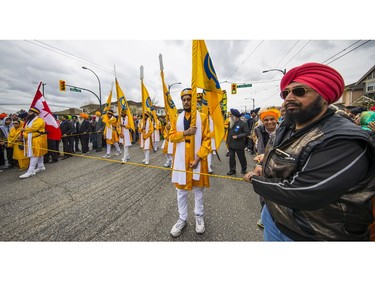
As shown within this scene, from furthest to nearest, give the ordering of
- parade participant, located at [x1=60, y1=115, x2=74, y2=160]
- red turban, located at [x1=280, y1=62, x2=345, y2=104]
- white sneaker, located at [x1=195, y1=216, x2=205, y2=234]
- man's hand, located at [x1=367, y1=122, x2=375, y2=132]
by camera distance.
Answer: parade participant, located at [x1=60, y1=115, x2=74, y2=160], man's hand, located at [x1=367, y1=122, x2=375, y2=132], white sneaker, located at [x1=195, y1=216, x2=205, y2=234], red turban, located at [x1=280, y1=62, x2=345, y2=104]

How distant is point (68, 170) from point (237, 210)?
236 inches

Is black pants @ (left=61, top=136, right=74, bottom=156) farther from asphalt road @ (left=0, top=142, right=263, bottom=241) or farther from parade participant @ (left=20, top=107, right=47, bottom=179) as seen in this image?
asphalt road @ (left=0, top=142, right=263, bottom=241)

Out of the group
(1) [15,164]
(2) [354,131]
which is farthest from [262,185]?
Result: (1) [15,164]

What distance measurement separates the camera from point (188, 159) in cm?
238

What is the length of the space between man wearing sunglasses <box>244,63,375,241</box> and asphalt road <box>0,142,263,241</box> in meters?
0.77

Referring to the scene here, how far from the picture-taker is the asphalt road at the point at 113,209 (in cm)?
242

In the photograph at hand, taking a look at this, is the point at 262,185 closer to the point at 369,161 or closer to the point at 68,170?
the point at 369,161

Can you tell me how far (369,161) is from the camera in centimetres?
94

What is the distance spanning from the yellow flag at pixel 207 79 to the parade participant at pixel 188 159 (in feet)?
0.93

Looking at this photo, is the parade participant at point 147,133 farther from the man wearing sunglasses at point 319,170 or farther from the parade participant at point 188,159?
the man wearing sunglasses at point 319,170

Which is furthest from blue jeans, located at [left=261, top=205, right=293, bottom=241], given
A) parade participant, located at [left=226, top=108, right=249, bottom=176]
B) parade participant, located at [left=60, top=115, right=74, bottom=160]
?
parade participant, located at [left=60, top=115, right=74, bottom=160]

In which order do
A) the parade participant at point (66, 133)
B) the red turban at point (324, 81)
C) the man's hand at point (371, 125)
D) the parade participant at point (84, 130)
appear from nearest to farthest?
1. the red turban at point (324, 81)
2. the man's hand at point (371, 125)
3. the parade participant at point (66, 133)
4. the parade participant at point (84, 130)

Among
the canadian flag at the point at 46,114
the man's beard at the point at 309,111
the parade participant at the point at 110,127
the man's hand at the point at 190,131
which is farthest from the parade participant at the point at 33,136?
the man's beard at the point at 309,111

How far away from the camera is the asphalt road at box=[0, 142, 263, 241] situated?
2422 mm
